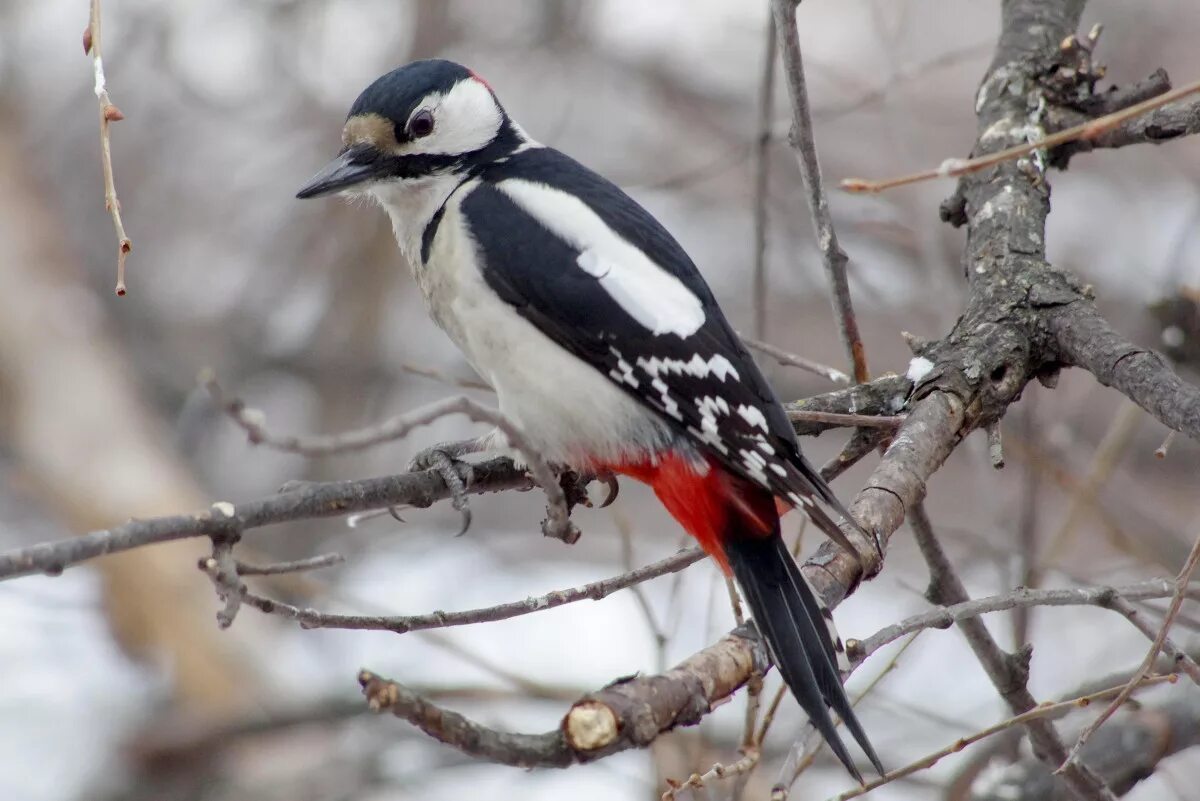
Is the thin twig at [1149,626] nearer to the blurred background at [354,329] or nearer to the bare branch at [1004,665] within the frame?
the bare branch at [1004,665]

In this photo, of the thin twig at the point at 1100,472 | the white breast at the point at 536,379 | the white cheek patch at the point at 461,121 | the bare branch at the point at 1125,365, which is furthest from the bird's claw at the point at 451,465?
the thin twig at the point at 1100,472

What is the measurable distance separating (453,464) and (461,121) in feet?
2.94

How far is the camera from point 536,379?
2.46 meters

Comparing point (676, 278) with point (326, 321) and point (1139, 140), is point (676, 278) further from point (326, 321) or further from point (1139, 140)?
point (326, 321)

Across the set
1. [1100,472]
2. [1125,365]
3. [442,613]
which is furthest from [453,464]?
[1100,472]

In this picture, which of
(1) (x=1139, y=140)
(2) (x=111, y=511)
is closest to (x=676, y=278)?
(1) (x=1139, y=140)

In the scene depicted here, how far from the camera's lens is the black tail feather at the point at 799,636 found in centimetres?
177

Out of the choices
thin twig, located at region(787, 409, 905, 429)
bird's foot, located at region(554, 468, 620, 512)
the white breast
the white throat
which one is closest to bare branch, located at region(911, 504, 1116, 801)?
thin twig, located at region(787, 409, 905, 429)

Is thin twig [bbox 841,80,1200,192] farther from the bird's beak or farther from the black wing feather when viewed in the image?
the bird's beak

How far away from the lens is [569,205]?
2.58 m

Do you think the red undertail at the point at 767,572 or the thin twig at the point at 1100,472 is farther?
the thin twig at the point at 1100,472

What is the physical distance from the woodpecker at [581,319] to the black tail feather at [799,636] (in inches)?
0.6

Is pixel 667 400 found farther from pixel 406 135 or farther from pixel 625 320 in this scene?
pixel 406 135

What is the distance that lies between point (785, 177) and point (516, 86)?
61.2 inches
